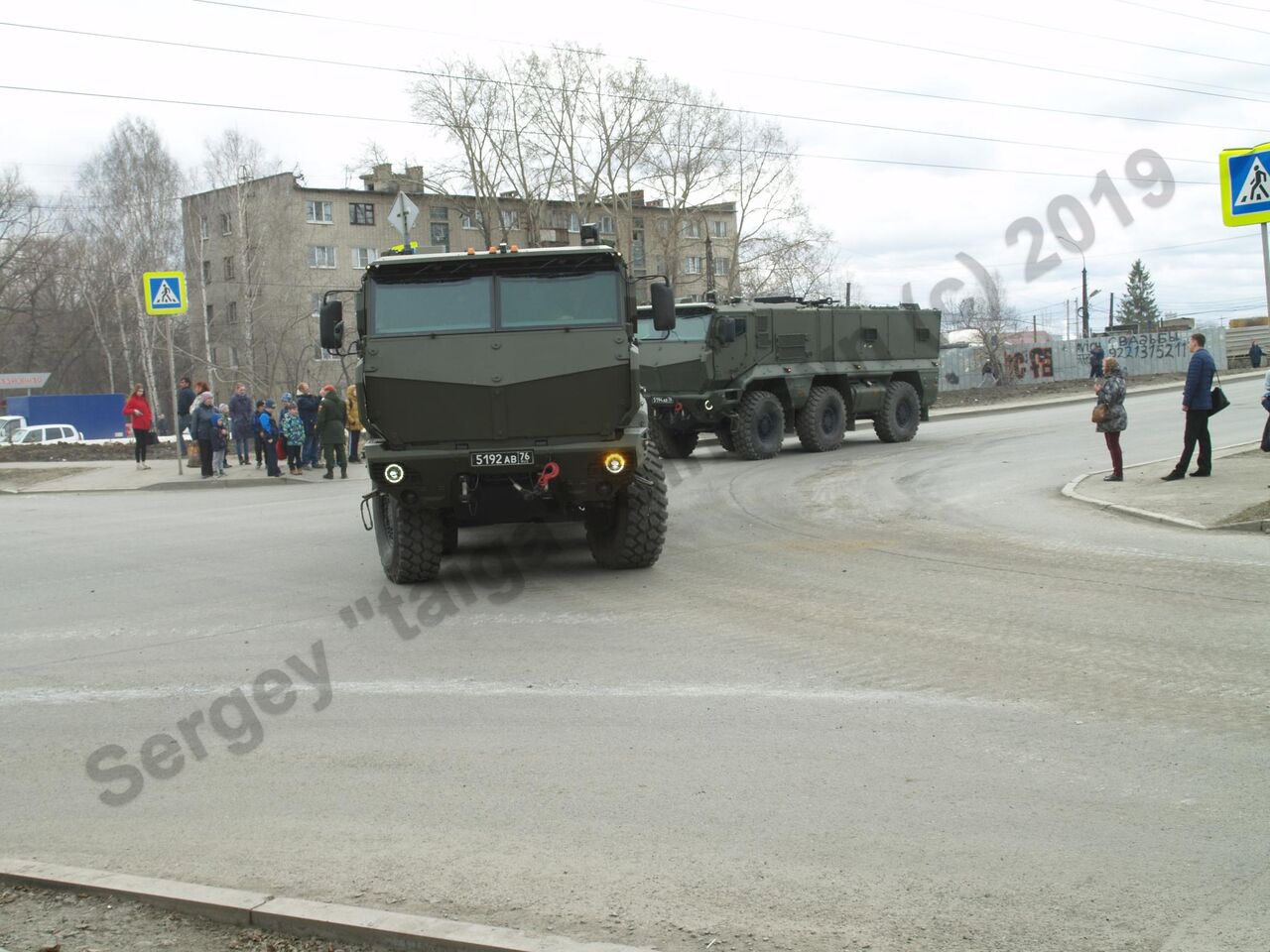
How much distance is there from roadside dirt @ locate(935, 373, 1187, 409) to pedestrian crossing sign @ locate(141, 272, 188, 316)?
78.9 ft

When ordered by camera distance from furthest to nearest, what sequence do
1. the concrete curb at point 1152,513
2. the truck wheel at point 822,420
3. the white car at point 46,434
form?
the white car at point 46,434 < the truck wheel at point 822,420 < the concrete curb at point 1152,513

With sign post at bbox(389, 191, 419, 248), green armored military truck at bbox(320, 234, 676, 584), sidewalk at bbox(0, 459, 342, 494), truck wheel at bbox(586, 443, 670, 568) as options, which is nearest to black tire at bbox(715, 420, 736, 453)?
sidewalk at bbox(0, 459, 342, 494)

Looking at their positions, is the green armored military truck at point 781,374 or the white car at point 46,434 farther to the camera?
the white car at point 46,434

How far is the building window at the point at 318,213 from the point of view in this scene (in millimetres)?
70000

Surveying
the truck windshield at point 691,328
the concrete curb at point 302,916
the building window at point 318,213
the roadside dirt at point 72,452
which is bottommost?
the concrete curb at point 302,916

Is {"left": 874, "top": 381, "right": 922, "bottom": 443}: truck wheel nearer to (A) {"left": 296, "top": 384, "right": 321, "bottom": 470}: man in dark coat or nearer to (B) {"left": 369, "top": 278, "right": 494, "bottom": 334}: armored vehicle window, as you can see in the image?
(A) {"left": 296, "top": 384, "right": 321, "bottom": 470}: man in dark coat

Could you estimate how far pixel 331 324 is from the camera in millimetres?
10914

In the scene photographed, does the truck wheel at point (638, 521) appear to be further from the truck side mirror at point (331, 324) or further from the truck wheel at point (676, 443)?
the truck wheel at point (676, 443)

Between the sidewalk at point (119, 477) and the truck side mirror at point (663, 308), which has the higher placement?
the truck side mirror at point (663, 308)

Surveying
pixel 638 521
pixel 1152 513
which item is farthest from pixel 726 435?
pixel 638 521

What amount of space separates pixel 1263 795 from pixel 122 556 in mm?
11307

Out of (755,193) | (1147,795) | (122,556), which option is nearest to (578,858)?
(1147,795)

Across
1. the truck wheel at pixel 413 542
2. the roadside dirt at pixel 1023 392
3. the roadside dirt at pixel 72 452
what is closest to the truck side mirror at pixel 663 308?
the truck wheel at pixel 413 542

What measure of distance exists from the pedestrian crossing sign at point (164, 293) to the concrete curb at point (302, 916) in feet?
62.8
